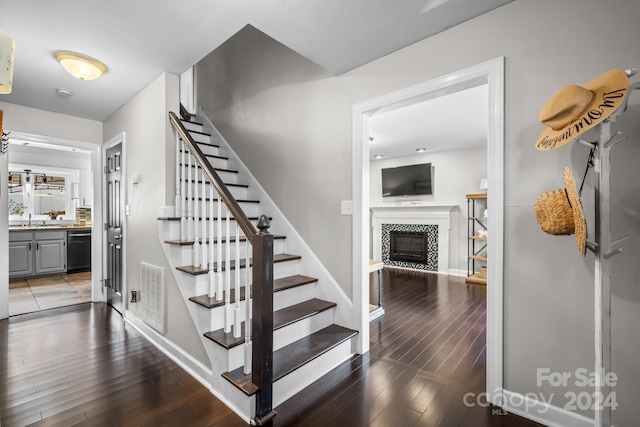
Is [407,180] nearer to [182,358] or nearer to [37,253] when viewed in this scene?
[182,358]

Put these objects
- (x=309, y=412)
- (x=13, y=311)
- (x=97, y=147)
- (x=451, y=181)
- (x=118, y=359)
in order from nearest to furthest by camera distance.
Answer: (x=309, y=412)
(x=118, y=359)
(x=13, y=311)
(x=97, y=147)
(x=451, y=181)

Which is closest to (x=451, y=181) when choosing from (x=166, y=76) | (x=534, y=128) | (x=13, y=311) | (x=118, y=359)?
(x=534, y=128)

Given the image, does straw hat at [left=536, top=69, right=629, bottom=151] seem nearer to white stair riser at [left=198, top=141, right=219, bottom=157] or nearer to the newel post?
the newel post

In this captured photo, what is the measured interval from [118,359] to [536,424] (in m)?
2.96

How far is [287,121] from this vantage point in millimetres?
3133

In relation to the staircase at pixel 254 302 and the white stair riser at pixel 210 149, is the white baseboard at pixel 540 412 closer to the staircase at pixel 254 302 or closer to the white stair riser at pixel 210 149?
the staircase at pixel 254 302

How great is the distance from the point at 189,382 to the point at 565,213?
8.12ft

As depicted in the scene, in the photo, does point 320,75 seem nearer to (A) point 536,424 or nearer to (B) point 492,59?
(B) point 492,59

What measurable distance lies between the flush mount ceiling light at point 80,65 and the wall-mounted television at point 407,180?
5.49 meters

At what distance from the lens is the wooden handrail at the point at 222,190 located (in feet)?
5.97

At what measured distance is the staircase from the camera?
175 centimetres

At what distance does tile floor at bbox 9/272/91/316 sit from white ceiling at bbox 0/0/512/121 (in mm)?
2841

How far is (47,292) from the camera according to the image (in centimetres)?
447

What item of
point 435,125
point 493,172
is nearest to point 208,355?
point 493,172
